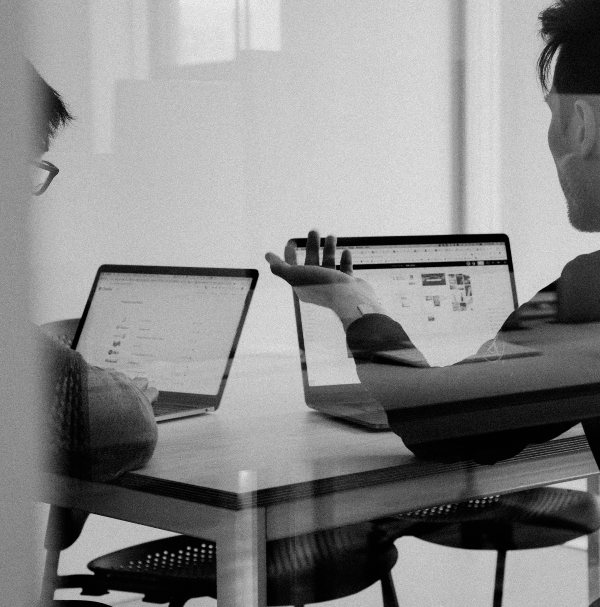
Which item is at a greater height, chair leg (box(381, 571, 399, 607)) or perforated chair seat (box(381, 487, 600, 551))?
perforated chair seat (box(381, 487, 600, 551))

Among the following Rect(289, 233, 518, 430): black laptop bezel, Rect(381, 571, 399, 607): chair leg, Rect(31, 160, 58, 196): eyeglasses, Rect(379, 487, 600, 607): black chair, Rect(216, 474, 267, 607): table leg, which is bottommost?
Rect(381, 571, 399, 607): chair leg

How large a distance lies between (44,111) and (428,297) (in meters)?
0.66

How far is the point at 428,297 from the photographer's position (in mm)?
1308

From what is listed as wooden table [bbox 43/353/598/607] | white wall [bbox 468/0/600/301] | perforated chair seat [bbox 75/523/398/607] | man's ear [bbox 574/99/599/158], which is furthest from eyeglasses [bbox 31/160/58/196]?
man's ear [bbox 574/99/599/158]

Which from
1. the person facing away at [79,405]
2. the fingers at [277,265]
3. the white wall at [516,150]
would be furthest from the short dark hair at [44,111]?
the white wall at [516,150]

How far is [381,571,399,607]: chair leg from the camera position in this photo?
122 cm

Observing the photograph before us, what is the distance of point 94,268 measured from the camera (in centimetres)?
87

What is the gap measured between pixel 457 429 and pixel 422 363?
0.34 ft

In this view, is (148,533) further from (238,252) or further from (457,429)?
(457,429)

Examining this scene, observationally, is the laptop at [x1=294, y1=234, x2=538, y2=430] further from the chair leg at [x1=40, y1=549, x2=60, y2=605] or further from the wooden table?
the chair leg at [x1=40, y1=549, x2=60, y2=605]

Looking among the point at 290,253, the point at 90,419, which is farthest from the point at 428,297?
the point at 90,419

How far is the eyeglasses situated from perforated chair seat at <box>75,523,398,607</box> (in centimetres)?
39

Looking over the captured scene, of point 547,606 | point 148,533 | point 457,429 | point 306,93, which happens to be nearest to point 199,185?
point 306,93

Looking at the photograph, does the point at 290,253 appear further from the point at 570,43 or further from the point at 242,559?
the point at 570,43
